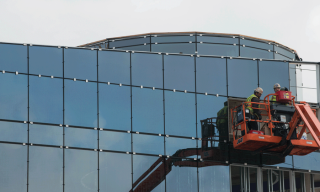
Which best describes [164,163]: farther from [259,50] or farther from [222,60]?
[259,50]

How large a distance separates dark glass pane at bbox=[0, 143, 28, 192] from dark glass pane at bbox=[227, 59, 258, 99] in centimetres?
1138

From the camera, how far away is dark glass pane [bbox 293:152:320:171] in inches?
1067

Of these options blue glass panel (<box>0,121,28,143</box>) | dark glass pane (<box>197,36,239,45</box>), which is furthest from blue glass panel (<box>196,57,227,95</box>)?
blue glass panel (<box>0,121,28,143</box>)

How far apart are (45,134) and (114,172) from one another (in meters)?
3.84

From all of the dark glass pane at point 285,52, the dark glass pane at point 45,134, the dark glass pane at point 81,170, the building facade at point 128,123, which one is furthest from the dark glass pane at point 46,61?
the dark glass pane at point 285,52

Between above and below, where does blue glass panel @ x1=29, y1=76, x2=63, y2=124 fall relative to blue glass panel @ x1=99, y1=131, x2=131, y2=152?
above

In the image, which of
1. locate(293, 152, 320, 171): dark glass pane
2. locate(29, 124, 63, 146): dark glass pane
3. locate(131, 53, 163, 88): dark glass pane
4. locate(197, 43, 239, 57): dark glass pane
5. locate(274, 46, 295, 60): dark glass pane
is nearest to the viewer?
locate(29, 124, 63, 146): dark glass pane

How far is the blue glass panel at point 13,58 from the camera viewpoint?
24641 millimetres

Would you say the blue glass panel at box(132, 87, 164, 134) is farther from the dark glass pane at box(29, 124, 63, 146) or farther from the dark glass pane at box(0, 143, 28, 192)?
the dark glass pane at box(0, 143, 28, 192)

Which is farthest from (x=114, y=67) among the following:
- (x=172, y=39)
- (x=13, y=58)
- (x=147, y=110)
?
(x=172, y=39)

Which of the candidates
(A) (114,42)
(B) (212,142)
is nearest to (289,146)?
(B) (212,142)

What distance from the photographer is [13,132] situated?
2375 cm

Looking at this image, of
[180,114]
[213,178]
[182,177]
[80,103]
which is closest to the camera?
[80,103]

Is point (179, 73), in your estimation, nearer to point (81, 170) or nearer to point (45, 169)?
point (81, 170)
